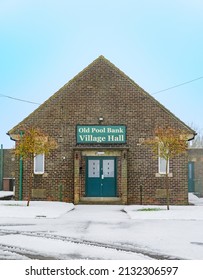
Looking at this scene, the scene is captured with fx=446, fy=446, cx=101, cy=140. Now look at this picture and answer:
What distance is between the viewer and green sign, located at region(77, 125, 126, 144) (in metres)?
23.4

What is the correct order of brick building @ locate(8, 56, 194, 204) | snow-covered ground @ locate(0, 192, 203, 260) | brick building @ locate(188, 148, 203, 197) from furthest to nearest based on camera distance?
brick building @ locate(188, 148, 203, 197), brick building @ locate(8, 56, 194, 204), snow-covered ground @ locate(0, 192, 203, 260)

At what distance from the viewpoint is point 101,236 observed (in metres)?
10.6

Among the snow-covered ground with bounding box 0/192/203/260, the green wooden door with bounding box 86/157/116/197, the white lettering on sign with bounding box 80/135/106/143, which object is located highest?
the white lettering on sign with bounding box 80/135/106/143

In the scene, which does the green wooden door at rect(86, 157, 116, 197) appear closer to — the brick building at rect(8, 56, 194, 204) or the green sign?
the brick building at rect(8, 56, 194, 204)

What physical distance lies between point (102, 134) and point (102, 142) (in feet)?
1.38

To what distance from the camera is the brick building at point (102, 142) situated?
909 inches

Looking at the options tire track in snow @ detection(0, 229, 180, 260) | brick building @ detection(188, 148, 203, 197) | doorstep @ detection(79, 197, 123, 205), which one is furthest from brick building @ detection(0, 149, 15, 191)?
Answer: tire track in snow @ detection(0, 229, 180, 260)

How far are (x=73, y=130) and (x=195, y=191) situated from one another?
1816 centimetres

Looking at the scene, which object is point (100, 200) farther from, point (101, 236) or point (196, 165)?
point (196, 165)

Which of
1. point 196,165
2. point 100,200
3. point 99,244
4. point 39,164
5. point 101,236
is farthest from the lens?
point 196,165

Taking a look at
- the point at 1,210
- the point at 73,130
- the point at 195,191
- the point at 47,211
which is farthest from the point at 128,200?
the point at 195,191

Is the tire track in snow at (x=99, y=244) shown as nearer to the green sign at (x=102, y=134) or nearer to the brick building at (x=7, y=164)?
the green sign at (x=102, y=134)

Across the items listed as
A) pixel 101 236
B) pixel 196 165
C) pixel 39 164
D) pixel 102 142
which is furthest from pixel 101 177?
pixel 196 165

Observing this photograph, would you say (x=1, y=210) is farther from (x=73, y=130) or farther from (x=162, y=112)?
(x=162, y=112)
